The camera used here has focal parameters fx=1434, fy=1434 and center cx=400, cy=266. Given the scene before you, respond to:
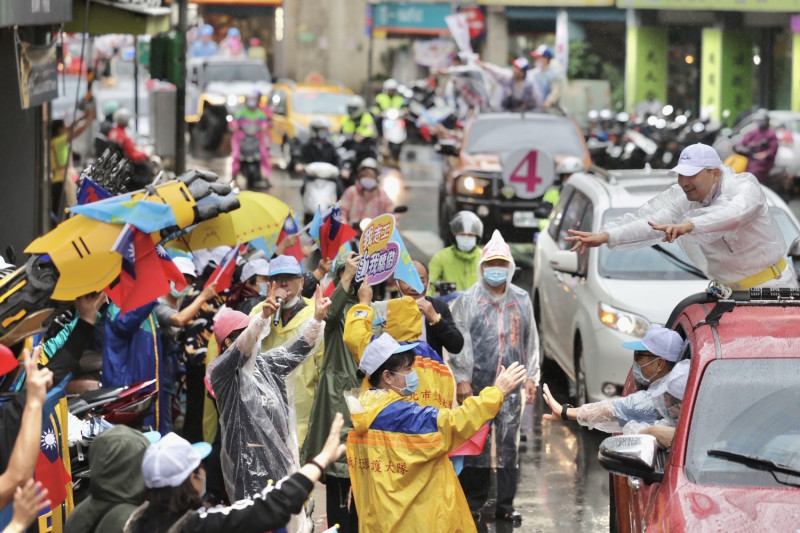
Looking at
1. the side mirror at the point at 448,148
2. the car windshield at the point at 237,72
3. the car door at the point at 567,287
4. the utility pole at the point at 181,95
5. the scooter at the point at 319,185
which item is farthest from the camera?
the car windshield at the point at 237,72

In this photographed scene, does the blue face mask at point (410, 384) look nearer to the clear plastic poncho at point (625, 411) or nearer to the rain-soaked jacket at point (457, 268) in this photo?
the clear plastic poncho at point (625, 411)

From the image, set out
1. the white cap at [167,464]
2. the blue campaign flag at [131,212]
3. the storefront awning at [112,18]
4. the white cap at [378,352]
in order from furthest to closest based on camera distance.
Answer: the storefront awning at [112,18] → the white cap at [378,352] → the blue campaign flag at [131,212] → the white cap at [167,464]

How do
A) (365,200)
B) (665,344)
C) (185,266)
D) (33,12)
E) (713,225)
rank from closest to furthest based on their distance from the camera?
(665,344) → (713,225) → (185,266) → (33,12) → (365,200)

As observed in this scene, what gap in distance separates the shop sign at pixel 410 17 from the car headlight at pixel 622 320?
32.1m

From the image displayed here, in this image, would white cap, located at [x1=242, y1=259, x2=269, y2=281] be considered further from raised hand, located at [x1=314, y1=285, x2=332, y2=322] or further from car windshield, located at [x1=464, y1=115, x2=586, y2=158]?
car windshield, located at [x1=464, y1=115, x2=586, y2=158]

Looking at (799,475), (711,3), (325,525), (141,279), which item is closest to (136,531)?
(141,279)

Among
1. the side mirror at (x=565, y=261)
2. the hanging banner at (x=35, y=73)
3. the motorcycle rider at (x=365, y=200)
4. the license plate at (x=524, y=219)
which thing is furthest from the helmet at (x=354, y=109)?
the side mirror at (x=565, y=261)

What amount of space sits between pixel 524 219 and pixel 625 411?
39.0 ft

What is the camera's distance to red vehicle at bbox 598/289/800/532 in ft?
16.7

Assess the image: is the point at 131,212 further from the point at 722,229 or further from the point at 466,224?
the point at 466,224

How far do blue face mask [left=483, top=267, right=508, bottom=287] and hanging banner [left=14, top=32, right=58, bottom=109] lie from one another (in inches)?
155

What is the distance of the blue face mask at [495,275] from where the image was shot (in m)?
9.09

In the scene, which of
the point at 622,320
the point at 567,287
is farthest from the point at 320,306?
the point at 567,287

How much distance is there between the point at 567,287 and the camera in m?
11.7
